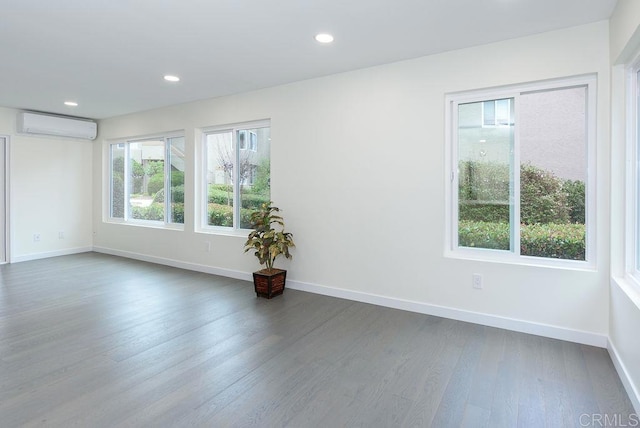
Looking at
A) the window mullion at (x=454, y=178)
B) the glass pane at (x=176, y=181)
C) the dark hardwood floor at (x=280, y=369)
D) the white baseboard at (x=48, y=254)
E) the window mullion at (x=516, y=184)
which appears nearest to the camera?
the dark hardwood floor at (x=280, y=369)

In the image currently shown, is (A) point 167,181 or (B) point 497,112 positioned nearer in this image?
(B) point 497,112

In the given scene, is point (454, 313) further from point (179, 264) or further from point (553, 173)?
point (179, 264)

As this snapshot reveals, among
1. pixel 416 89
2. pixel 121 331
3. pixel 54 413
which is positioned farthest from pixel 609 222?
pixel 121 331

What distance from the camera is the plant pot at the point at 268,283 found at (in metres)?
3.90

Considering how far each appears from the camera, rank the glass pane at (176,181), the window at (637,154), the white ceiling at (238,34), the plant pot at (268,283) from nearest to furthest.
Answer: the window at (637,154), the white ceiling at (238,34), the plant pot at (268,283), the glass pane at (176,181)

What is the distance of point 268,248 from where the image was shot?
13.2ft

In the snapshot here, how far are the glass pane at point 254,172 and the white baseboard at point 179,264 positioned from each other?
68cm

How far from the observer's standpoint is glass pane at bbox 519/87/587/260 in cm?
285

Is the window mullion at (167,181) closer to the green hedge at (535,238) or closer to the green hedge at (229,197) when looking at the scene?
the green hedge at (229,197)

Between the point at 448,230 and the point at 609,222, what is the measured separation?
1.21m

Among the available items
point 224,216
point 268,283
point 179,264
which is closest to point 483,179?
point 268,283

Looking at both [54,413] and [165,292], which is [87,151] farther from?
[54,413]

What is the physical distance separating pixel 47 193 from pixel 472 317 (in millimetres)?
7130

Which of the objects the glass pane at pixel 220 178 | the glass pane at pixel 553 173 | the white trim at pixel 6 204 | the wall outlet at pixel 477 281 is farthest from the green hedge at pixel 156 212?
the glass pane at pixel 553 173
